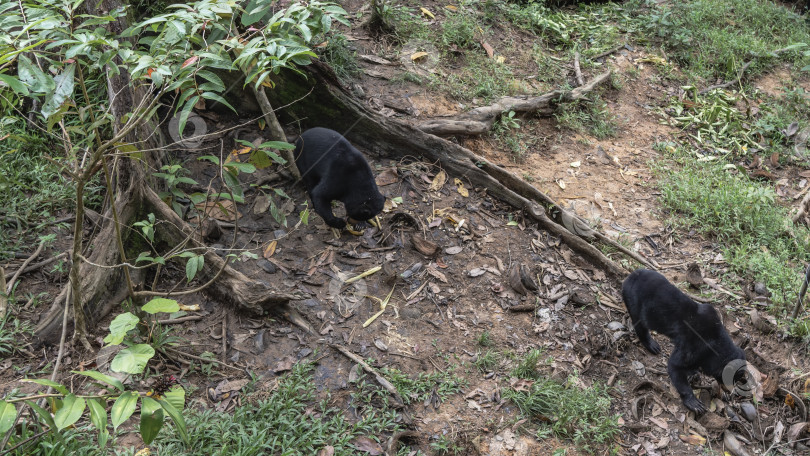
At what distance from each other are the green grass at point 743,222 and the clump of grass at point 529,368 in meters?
2.80

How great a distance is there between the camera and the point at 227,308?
4715 millimetres

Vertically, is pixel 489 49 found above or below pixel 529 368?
above

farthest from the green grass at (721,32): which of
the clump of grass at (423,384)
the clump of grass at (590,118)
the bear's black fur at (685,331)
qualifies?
the clump of grass at (423,384)

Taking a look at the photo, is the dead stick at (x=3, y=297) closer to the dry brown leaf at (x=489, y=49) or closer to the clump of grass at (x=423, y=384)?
the clump of grass at (x=423, y=384)

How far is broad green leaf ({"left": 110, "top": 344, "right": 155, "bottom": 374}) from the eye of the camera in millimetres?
2525

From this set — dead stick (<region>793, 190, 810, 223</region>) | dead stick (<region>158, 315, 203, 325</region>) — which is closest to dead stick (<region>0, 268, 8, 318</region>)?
dead stick (<region>158, 315, 203, 325</region>)

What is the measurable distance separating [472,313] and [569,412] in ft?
3.79

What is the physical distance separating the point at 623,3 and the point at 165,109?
8025mm

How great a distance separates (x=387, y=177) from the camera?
6.27 meters

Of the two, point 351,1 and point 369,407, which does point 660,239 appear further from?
point 351,1

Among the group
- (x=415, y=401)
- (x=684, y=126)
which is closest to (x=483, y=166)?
(x=415, y=401)

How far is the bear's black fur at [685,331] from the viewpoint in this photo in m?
4.89

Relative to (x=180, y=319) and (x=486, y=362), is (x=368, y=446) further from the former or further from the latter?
(x=180, y=319)

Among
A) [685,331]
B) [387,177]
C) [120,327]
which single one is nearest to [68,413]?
[120,327]
